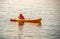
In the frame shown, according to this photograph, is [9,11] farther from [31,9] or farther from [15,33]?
[15,33]

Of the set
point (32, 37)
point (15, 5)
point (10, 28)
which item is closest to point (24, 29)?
point (10, 28)

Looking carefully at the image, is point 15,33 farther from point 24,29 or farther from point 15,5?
point 15,5

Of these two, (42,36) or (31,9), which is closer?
(42,36)

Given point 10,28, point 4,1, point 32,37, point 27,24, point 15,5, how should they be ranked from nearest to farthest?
1. point 32,37
2. point 10,28
3. point 27,24
4. point 15,5
5. point 4,1

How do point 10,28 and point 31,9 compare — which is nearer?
point 10,28

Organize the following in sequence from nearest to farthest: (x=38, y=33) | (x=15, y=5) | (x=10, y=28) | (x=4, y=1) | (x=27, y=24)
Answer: (x=38, y=33), (x=10, y=28), (x=27, y=24), (x=15, y=5), (x=4, y=1)

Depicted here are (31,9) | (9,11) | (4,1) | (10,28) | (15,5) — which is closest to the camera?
(10,28)

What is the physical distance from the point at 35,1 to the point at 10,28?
8.64 feet

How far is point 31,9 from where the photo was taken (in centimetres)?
453

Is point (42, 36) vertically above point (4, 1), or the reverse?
point (4, 1)

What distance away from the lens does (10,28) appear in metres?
2.93

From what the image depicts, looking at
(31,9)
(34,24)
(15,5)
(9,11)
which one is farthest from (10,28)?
(15,5)

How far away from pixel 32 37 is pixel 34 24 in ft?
2.27

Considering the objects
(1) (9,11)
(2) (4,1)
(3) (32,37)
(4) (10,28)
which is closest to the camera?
(3) (32,37)
